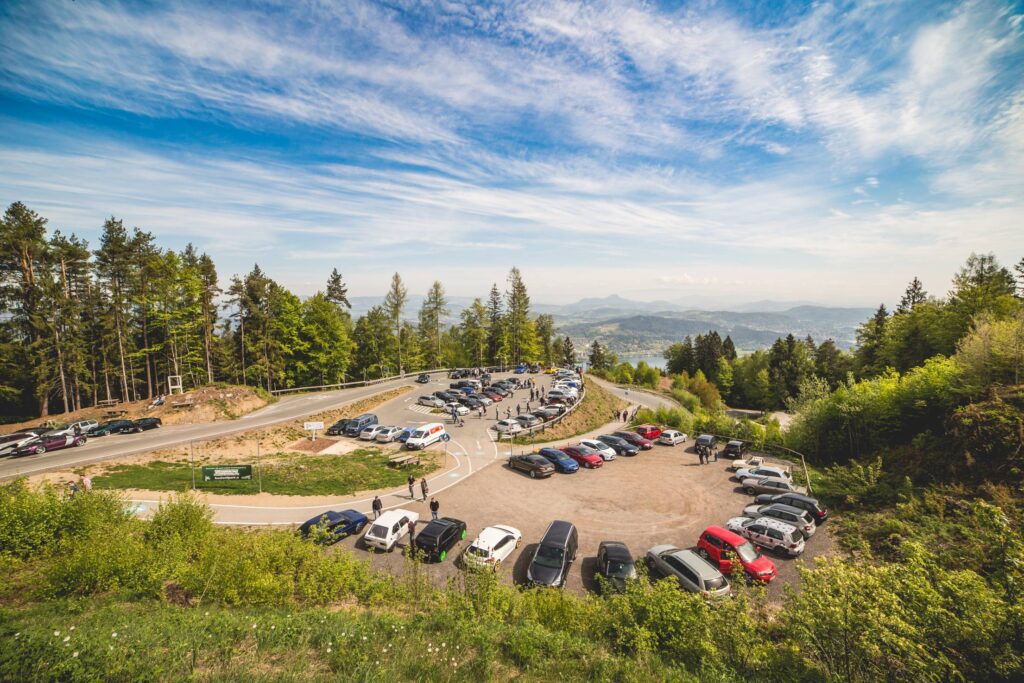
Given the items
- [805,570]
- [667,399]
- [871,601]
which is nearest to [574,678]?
[805,570]

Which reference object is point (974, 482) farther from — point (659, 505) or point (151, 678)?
point (151, 678)

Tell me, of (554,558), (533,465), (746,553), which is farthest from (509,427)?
(746,553)

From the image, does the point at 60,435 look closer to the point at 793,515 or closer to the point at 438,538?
the point at 438,538

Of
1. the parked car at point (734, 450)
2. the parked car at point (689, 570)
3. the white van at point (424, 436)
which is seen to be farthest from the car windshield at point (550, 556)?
the parked car at point (734, 450)

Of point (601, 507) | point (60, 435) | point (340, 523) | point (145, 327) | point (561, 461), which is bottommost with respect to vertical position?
point (601, 507)

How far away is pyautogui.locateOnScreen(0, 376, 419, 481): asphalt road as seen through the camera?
23578mm

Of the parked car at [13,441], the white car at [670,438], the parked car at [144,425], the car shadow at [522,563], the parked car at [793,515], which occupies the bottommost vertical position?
the white car at [670,438]

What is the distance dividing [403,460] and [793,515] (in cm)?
2323

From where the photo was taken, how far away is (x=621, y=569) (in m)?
14.6

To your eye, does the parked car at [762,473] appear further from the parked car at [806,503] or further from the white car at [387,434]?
the white car at [387,434]

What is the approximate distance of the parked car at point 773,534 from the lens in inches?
661

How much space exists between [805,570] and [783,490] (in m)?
17.3

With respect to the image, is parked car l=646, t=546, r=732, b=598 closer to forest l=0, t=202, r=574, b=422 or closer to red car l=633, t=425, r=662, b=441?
red car l=633, t=425, r=662, b=441

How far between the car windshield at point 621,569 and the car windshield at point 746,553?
444 centimetres
